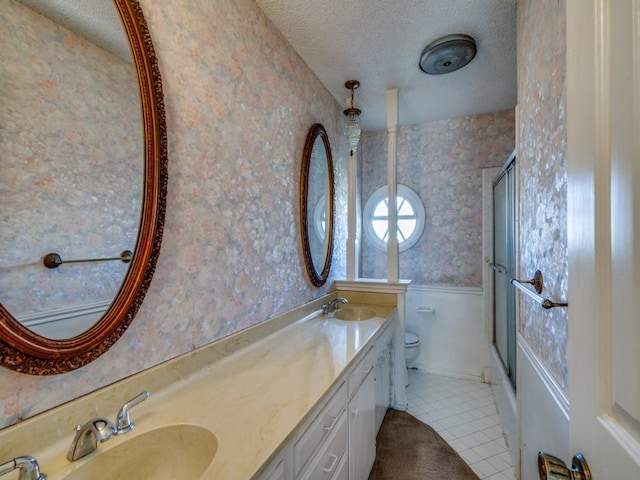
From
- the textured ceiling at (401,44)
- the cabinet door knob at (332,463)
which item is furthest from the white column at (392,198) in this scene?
the cabinet door knob at (332,463)

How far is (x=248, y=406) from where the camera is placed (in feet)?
3.06

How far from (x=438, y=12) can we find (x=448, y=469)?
8.45ft

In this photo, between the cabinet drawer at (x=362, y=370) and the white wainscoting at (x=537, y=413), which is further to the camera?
the cabinet drawer at (x=362, y=370)

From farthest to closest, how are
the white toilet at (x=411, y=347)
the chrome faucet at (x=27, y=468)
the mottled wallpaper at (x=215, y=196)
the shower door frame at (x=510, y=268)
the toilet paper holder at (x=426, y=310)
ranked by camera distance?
1. the toilet paper holder at (x=426, y=310)
2. the white toilet at (x=411, y=347)
3. the shower door frame at (x=510, y=268)
4. the mottled wallpaper at (x=215, y=196)
5. the chrome faucet at (x=27, y=468)

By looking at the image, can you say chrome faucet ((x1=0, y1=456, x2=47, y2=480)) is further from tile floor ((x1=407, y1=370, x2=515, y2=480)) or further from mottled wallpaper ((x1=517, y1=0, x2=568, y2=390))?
tile floor ((x1=407, y1=370, x2=515, y2=480))

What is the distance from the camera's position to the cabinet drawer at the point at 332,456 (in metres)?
0.97

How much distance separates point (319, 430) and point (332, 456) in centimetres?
19

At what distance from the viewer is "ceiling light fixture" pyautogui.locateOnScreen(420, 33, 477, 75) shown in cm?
179

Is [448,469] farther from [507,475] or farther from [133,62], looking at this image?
[133,62]

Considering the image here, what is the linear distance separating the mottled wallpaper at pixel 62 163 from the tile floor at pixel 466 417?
221 centimetres

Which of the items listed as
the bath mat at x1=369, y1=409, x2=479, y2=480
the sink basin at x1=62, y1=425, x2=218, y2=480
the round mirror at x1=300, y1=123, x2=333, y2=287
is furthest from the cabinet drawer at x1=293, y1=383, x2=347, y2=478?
the round mirror at x1=300, y1=123, x2=333, y2=287

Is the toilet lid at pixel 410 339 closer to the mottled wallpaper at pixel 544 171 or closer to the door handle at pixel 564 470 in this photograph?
the mottled wallpaper at pixel 544 171

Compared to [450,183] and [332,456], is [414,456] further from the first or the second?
[450,183]

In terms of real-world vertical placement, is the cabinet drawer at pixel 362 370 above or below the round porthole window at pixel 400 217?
below
